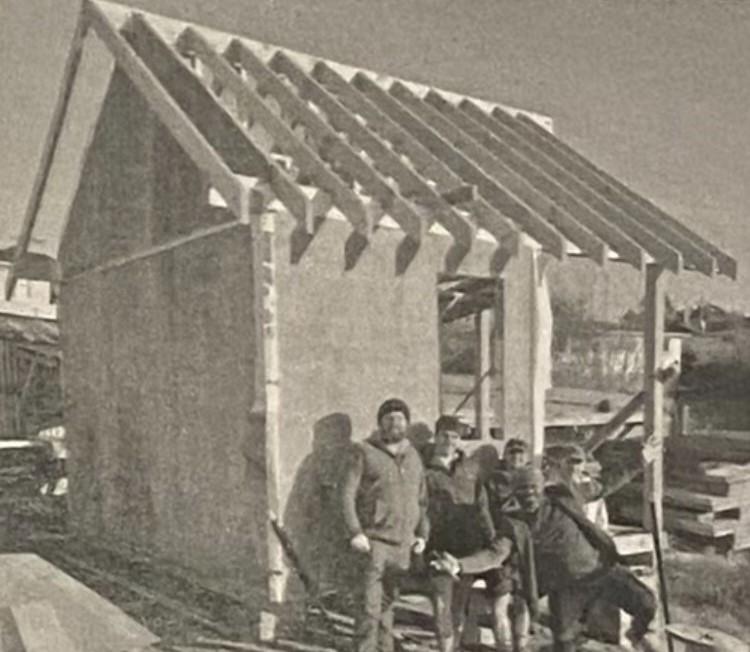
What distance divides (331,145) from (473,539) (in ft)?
2.90

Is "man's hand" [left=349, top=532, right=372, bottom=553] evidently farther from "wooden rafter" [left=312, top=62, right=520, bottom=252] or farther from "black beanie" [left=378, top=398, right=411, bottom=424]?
"wooden rafter" [left=312, top=62, right=520, bottom=252]

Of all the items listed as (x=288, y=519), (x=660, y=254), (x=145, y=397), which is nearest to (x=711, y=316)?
(x=660, y=254)

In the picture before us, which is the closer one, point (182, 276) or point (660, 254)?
point (182, 276)

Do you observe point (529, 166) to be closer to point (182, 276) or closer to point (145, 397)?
point (182, 276)

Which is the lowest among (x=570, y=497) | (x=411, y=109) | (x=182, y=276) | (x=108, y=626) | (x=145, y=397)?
(x=108, y=626)

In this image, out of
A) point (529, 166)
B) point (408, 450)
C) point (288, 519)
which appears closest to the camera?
point (288, 519)

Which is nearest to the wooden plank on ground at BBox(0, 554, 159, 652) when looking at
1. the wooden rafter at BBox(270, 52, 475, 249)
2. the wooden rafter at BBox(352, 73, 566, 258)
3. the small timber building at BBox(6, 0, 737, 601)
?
the small timber building at BBox(6, 0, 737, 601)

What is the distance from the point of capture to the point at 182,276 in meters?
1.81

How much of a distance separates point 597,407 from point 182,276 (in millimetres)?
983

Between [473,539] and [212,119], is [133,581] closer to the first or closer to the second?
[473,539]

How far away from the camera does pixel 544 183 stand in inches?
85.9

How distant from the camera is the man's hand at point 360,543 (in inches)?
78.0

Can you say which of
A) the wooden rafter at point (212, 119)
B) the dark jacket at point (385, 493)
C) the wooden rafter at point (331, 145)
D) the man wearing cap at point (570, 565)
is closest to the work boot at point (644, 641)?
the man wearing cap at point (570, 565)

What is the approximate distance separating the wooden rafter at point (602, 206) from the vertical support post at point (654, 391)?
0.04 meters
